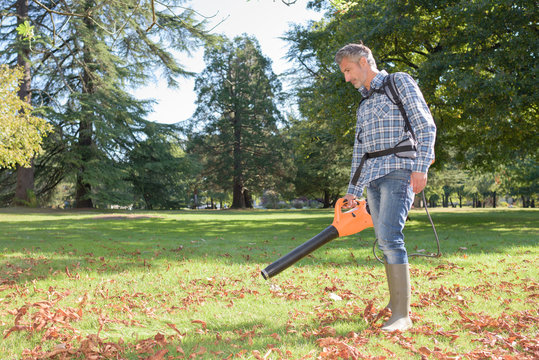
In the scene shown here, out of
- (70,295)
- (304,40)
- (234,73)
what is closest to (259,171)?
(234,73)

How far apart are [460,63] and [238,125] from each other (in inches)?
942

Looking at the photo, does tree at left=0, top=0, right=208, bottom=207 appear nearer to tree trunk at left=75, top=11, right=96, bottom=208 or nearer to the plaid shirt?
tree trunk at left=75, top=11, right=96, bottom=208

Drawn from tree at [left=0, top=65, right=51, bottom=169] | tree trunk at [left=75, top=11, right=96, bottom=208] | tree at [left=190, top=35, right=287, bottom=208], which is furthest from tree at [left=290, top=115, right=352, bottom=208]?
tree trunk at [left=75, top=11, right=96, bottom=208]

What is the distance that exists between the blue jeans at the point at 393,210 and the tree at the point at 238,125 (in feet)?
95.7

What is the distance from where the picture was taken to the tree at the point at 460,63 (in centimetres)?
982

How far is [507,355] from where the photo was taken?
91.7 inches

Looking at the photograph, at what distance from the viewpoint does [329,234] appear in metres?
3.12

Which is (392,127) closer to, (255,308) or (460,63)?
(255,308)

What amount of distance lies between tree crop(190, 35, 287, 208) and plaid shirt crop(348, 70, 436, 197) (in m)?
29.0

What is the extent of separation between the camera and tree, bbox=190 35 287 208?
32.4 m

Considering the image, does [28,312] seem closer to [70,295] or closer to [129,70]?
[70,295]

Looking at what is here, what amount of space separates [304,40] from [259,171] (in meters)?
16.8

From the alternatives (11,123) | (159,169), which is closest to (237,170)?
(159,169)

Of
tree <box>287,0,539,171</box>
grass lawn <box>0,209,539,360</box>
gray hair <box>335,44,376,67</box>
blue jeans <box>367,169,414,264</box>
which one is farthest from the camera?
tree <box>287,0,539,171</box>
